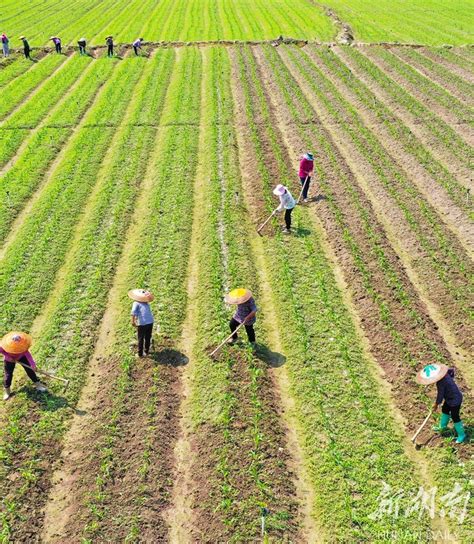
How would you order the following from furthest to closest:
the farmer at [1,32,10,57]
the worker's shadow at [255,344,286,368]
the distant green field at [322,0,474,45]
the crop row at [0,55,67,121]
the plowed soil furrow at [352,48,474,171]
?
the distant green field at [322,0,474,45]
the farmer at [1,32,10,57]
the crop row at [0,55,67,121]
the plowed soil furrow at [352,48,474,171]
the worker's shadow at [255,344,286,368]

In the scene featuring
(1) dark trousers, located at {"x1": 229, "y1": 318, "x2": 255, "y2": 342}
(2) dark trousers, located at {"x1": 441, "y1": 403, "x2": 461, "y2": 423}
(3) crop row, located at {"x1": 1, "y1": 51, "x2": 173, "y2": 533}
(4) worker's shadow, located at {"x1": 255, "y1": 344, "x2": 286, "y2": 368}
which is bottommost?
(3) crop row, located at {"x1": 1, "y1": 51, "x2": 173, "y2": 533}

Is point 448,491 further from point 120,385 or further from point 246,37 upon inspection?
point 246,37

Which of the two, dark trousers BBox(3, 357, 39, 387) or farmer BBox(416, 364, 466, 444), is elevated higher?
farmer BBox(416, 364, 466, 444)

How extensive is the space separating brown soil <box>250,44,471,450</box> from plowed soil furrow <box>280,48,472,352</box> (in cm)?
67

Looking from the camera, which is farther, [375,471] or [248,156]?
[248,156]

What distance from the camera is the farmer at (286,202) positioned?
16906 millimetres

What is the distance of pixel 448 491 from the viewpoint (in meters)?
9.27

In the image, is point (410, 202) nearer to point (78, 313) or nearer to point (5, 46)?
point (78, 313)

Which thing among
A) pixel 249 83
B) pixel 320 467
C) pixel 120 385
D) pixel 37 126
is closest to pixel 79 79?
pixel 37 126

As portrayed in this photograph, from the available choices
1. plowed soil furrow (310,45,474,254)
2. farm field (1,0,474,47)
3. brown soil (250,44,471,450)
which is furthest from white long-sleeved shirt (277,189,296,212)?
farm field (1,0,474,47)

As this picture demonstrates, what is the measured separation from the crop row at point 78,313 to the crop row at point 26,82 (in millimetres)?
8451

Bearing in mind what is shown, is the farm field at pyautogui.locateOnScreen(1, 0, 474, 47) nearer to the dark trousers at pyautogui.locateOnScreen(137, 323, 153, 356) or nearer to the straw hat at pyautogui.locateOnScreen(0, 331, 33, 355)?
the dark trousers at pyautogui.locateOnScreen(137, 323, 153, 356)

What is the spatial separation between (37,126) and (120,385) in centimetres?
1996

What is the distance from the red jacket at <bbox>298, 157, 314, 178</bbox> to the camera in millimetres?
19094
